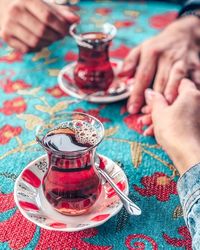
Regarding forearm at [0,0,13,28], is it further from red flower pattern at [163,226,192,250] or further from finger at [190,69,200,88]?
red flower pattern at [163,226,192,250]

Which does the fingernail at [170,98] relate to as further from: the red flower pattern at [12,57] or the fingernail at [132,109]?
the red flower pattern at [12,57]

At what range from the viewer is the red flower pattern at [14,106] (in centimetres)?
81

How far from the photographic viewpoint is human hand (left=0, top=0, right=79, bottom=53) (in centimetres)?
96

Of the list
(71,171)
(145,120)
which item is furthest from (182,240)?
(145,120)

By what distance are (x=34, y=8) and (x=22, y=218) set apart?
558mm

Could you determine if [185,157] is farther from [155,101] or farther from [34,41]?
[34,41]

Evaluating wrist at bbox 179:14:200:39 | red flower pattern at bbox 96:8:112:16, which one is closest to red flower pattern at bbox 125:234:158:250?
wrist at bbox 179:14:200:39

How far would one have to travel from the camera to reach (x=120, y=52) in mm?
1048

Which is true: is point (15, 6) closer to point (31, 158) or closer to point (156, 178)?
point (31, 158)

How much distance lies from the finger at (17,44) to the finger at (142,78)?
289mm

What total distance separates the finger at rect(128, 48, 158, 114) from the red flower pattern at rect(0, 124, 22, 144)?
22 cm

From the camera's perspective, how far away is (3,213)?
569 mm

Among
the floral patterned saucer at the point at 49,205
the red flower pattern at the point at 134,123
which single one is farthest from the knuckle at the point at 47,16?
the floral patterned saucer at the point at 49,205

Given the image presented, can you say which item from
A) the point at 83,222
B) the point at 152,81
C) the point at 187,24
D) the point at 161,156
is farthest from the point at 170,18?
the point at 83,222
